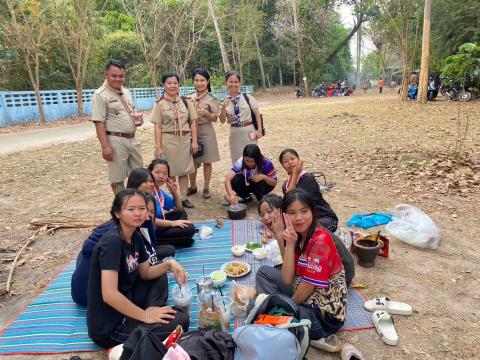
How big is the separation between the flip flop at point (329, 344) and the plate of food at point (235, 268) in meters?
1.07

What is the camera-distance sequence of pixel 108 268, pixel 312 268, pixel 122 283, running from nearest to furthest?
pixel 108 268, pixel 312 268, pixel 122 283

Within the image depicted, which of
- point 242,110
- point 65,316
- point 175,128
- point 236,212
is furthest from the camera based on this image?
point 242,110

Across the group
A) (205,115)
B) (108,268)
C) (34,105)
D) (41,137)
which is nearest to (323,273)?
(108,268)

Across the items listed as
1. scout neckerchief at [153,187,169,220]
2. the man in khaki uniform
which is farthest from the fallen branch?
scout neckerchief at [153,187,169,220]

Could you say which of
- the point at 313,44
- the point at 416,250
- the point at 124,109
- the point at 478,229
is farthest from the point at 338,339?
the point at 313,44

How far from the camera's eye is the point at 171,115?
4957 mm

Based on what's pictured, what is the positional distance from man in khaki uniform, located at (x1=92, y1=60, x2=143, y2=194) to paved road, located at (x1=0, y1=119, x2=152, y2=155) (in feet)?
23.2

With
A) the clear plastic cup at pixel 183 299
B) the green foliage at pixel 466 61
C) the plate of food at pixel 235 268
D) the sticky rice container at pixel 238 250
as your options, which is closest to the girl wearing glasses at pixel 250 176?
the sticky rice container at pixel 238 250

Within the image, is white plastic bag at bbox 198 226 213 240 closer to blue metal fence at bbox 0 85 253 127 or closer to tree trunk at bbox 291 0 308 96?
blue metal fence at bbox 0 85 253 127

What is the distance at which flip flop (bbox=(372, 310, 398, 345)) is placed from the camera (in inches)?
99.9

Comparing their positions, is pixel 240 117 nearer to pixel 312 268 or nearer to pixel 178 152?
pixel 178 152

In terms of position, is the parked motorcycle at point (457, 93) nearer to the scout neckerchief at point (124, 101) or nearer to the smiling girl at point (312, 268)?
the scout neckerchief at point (124, 101)

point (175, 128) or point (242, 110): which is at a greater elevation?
point (242, 110)

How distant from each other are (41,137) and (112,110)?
31.3ft
